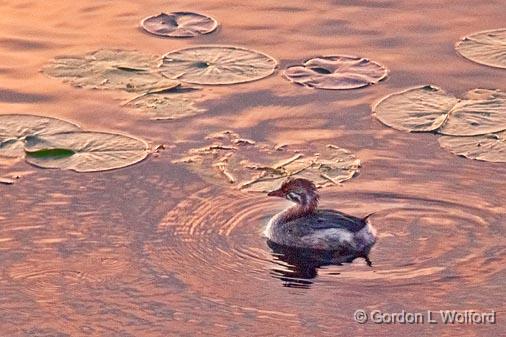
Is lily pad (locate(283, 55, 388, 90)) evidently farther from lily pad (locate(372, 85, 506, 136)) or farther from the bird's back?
the bird's back

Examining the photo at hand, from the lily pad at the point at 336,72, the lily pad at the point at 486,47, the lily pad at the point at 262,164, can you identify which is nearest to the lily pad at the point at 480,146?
the lily pad at the point at 262,164

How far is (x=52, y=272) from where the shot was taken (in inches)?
469

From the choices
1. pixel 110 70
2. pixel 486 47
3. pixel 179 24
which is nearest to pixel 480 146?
pixel 486 47

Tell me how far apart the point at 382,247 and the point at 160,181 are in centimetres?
229

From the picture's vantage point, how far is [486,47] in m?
16.2

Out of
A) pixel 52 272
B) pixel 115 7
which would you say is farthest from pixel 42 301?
pixel 115 7

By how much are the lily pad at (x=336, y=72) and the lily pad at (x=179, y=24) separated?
5.00ft

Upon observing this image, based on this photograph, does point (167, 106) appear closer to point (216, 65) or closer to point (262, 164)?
point (216, 65)

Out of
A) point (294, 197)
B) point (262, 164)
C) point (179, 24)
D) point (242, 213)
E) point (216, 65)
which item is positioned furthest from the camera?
point (179, 24)

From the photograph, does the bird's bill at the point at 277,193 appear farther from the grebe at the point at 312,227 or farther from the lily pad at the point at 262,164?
the lily pad at the point at 262,164

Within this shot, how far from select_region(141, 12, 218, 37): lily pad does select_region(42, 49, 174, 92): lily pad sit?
85 cm

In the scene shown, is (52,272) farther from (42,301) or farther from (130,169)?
(130,169)

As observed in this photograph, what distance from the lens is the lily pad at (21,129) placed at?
13883mm

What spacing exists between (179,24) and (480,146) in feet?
15.2
